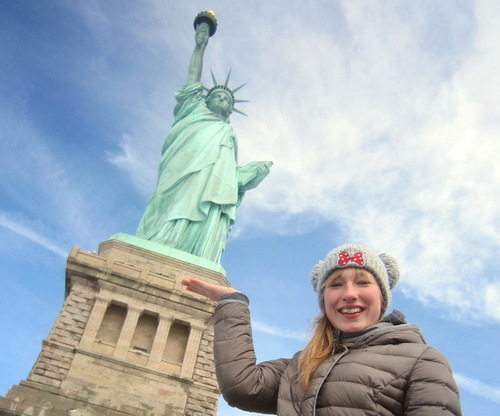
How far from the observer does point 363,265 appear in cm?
254

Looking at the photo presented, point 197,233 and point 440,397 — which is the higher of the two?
point 197,233

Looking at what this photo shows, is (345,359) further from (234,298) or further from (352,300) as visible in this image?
(234,298)

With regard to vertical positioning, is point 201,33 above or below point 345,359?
above

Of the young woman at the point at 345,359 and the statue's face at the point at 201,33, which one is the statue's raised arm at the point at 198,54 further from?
the young woman at the point at 345,359

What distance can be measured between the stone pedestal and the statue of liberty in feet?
5.52

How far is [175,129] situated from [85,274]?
900 centimetres

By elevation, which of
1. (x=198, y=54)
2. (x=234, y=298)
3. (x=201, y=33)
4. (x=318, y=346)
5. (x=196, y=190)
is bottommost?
(x=318, y=346)

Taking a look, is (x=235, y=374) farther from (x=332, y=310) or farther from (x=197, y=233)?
(x=197, y=233)

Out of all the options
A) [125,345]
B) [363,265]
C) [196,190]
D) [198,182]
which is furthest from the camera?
[198,182]

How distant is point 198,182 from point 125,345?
23.5 ft

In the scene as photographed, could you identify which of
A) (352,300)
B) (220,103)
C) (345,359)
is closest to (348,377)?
(345,359)

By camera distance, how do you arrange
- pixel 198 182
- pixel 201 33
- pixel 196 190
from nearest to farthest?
pixel 196 190, pixel 198 182, pixel 201 33

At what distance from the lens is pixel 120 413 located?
1266 centimetres

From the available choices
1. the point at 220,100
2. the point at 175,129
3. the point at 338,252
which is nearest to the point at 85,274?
the point at 175,129
